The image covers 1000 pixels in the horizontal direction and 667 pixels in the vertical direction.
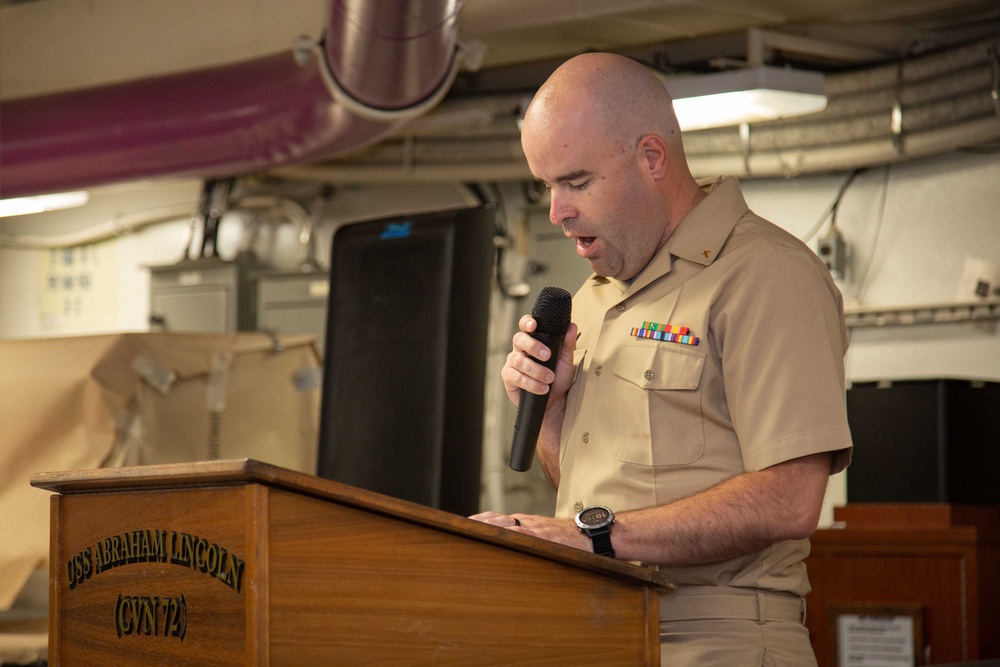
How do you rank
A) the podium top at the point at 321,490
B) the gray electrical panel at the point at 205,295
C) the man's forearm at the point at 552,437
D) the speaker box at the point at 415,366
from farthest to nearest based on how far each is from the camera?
the gray electrical panel at the point at 205,295 < the speaker box at the point at 415,366 < the man's forearm at the point at 552,437 < the podium top at the point at 321,490

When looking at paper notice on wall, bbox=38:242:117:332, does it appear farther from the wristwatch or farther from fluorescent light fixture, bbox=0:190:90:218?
the wristwatch

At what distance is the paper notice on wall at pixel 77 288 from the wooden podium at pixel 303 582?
227 inches

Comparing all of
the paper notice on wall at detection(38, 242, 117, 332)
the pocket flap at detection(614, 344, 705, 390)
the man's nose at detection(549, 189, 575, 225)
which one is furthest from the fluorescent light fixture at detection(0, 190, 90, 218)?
the pocket flap at detection(614, 344, 705, 390)

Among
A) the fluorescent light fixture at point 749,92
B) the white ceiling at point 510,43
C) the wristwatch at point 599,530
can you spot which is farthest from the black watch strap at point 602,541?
the fluorescent light fixture at point 749,92

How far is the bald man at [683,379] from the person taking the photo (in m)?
1.37

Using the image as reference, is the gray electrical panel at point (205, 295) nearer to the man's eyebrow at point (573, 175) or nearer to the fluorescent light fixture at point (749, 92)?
the fluorescent light fixture at point (749, 92)

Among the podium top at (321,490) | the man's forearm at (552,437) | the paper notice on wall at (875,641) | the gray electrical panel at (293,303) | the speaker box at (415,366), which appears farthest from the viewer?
the gray electrical panel at (293,303)

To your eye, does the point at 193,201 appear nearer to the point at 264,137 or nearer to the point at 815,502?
the point at 264,137

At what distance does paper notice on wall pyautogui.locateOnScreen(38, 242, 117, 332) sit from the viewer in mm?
6711

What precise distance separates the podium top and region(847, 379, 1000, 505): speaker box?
7.87 feet

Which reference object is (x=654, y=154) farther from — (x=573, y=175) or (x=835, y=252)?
(x=835, y=252)

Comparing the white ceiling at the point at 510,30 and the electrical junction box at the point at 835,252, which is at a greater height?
the white ceiling at the point at 510,30

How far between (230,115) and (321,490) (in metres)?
3.53

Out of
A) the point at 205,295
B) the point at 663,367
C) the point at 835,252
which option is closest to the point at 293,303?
the point at 205,295
